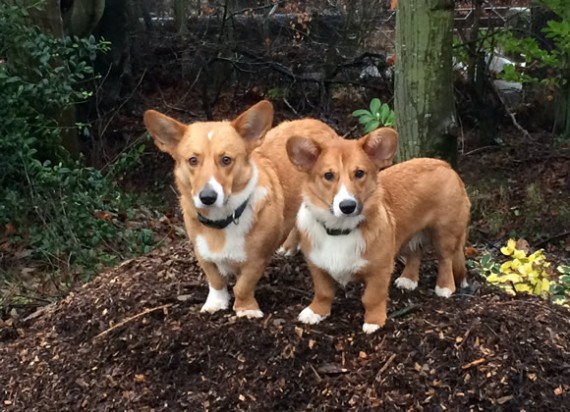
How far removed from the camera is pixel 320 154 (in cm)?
398

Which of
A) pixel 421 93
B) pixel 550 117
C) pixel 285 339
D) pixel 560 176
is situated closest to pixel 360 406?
pixel 285 339

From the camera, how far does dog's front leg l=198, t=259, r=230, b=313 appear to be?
4.40 metres

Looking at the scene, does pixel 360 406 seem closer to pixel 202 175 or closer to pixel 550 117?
pixel 202 175

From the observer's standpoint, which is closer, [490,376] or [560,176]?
[490,376]

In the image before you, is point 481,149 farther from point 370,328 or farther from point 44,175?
point 370,328

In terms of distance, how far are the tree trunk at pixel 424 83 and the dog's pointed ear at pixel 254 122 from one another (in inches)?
80.7

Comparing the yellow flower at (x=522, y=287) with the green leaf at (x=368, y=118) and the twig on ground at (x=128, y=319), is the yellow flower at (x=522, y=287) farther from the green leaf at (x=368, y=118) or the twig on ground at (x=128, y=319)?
the twig on ground at (x=128, y=319)

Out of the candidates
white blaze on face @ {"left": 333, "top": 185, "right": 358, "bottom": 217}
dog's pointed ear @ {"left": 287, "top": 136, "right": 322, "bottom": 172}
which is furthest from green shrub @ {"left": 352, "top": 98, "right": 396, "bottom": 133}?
white blaze on face @ {"left": 333, "top": 185, "right": 358, "bottom": 217}

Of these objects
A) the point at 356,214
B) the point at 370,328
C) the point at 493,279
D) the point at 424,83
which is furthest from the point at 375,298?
the point at 424,83

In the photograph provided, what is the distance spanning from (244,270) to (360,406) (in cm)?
96

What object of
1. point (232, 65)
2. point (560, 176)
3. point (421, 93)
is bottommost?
point (560, 176)

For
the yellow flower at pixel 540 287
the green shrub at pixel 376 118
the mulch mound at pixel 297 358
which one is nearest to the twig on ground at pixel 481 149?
the green shrub at pixel 376 118

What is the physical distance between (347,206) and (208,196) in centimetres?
67

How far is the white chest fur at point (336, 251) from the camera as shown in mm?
3988
